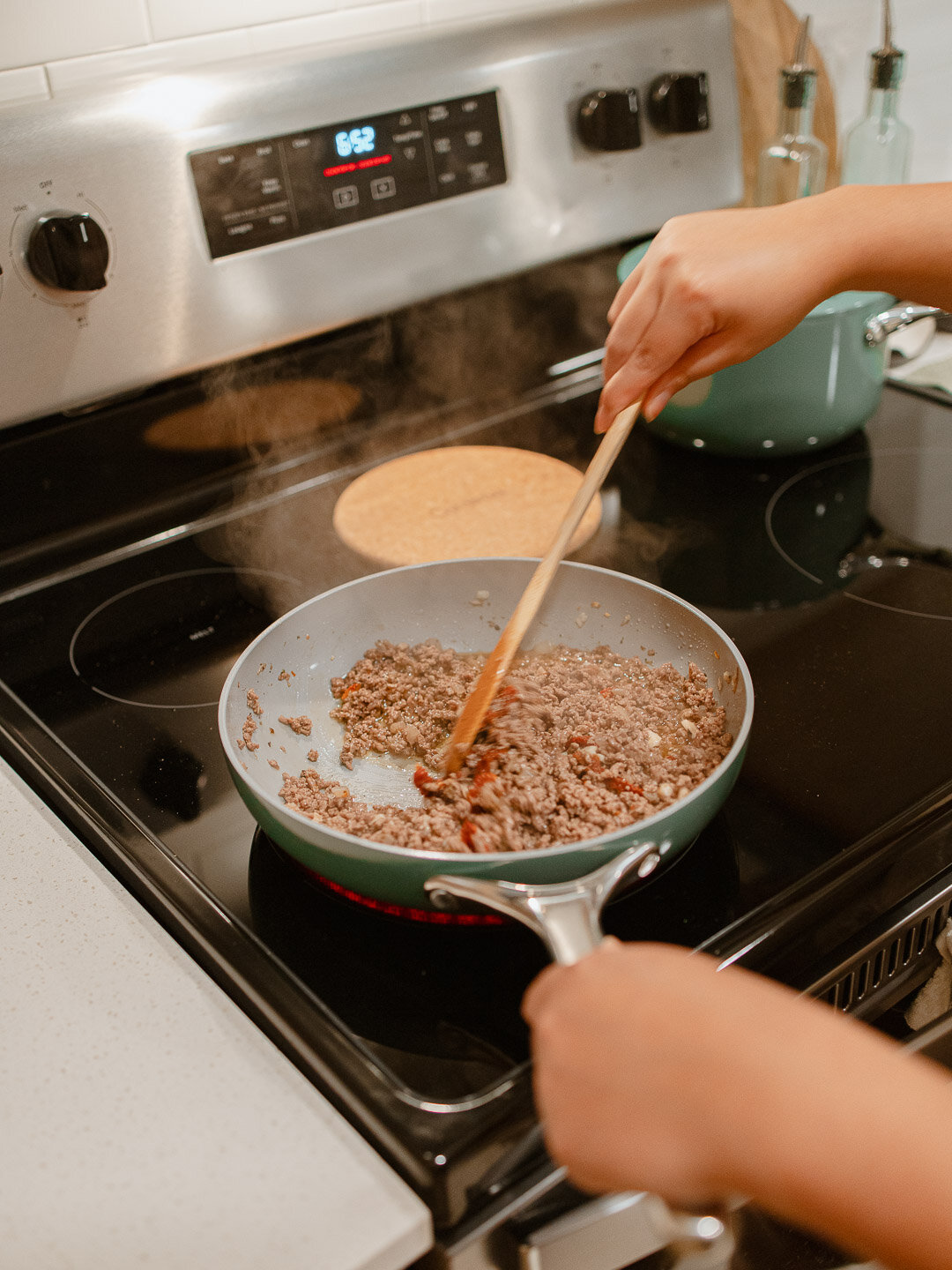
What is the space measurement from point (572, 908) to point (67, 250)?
63 centimetres

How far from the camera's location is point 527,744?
65 centimetres

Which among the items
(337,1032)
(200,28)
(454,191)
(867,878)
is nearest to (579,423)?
(454,191)

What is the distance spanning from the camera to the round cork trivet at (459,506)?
0.90 meters

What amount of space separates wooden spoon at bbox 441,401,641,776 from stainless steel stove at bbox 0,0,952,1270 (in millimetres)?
128

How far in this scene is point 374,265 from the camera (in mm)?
973

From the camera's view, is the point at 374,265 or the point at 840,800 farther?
the point at 374,265

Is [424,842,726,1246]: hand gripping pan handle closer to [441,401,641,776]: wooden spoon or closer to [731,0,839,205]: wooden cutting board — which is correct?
[441,401,641,776]: wooden spoon

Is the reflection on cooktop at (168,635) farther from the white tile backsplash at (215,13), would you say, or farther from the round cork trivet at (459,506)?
the white tile backsplash at (215,13)

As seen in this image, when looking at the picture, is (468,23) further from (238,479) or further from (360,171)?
(238,479)

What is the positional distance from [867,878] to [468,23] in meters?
0.84

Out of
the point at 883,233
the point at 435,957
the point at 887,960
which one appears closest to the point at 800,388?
the point at 883,233

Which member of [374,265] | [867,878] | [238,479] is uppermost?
[374,265]

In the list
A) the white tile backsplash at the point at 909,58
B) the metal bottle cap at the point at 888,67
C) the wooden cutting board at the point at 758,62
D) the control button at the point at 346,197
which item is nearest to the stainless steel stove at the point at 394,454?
the control button at the point at 346,197

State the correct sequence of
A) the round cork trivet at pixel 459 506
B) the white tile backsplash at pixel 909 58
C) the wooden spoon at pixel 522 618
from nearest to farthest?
the wooden spoon at pixel 522 618 → the round cork trivet at pixel 459 506 → the white tile backsplash at pixel 909 58
